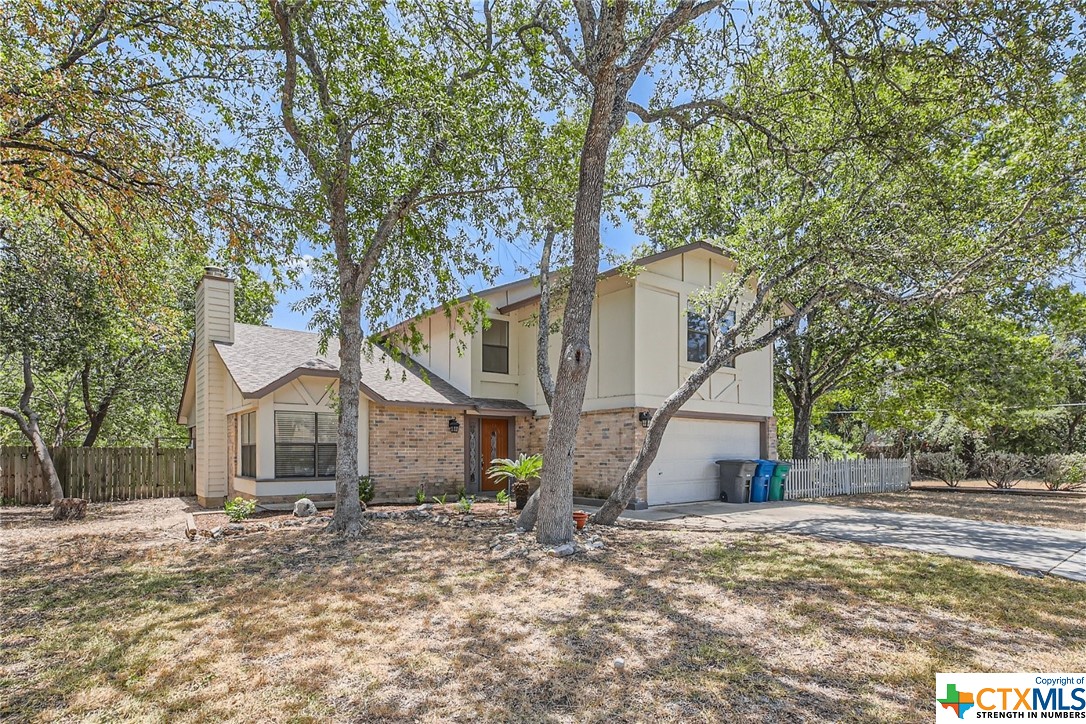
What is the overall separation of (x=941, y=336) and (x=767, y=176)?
7.81 meters

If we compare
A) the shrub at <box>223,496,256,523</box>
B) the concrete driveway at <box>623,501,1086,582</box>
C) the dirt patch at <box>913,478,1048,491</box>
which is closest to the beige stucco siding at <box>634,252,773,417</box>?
the concrete driveway at <box>623,501,1086,582</box>

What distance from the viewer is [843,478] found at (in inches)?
634

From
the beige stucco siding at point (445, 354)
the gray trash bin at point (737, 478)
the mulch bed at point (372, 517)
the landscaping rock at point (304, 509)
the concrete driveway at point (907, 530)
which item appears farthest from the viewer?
the beige stucco siding at point (445, 354)

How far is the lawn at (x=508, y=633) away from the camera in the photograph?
3387 mm

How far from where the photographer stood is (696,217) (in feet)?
52.8

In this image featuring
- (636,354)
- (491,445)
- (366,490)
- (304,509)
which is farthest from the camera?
(491,445)

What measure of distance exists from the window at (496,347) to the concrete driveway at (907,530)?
551cm

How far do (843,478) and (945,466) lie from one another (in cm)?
601

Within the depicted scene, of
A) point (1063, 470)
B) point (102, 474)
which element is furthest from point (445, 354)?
point (1063, 470)

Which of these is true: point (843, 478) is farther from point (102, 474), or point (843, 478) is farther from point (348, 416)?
point (102, 474)

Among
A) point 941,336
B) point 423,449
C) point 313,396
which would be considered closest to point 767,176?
point 941,336

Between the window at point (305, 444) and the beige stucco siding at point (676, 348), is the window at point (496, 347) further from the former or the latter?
the beige stucco siding at point (676, 348)

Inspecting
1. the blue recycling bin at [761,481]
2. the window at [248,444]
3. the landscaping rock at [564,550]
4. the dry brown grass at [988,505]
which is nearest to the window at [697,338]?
the blue recycling bin at [761,481]

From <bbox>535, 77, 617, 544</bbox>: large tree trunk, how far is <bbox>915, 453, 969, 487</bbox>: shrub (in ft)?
57.3
